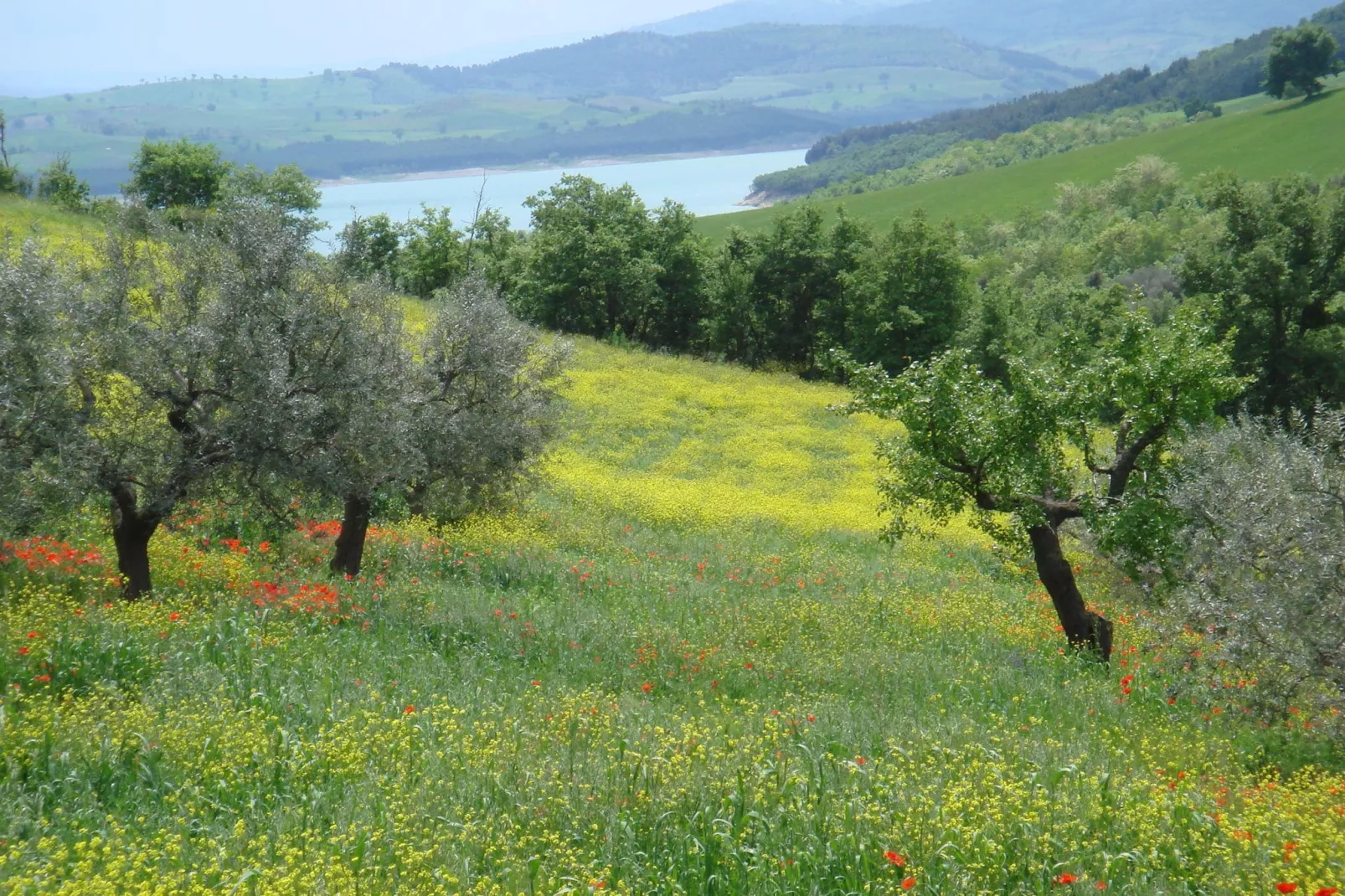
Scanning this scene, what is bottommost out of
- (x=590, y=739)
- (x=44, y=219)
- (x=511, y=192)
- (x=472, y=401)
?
(x=590, y=739)

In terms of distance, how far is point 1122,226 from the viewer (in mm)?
95688

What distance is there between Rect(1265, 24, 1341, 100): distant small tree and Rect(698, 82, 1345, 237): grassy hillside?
2660 mm

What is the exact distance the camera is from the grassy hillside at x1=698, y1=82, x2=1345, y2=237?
10888 centimetres

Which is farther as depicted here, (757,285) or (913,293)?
(757,285)

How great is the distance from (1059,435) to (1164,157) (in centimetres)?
13169

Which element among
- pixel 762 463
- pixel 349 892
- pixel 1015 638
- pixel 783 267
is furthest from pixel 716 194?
pixel 349 892

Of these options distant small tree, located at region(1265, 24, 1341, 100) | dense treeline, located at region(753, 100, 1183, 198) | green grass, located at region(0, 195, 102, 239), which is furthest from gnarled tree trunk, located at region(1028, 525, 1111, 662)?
dense treeline, located at region(753, 100, 1183, 198)

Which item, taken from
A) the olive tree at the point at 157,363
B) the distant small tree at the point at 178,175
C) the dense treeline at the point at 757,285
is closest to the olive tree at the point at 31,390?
the olive tree at the point at 157,363

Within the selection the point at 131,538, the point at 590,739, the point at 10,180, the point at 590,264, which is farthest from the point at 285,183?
the point at 590,739

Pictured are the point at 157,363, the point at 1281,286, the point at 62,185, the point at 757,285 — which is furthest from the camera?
the point at 757,285

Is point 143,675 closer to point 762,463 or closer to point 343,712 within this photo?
point 343,712

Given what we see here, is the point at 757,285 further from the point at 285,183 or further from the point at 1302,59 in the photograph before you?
the point at 1302,59

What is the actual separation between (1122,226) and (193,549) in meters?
101

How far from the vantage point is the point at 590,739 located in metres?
9.50
